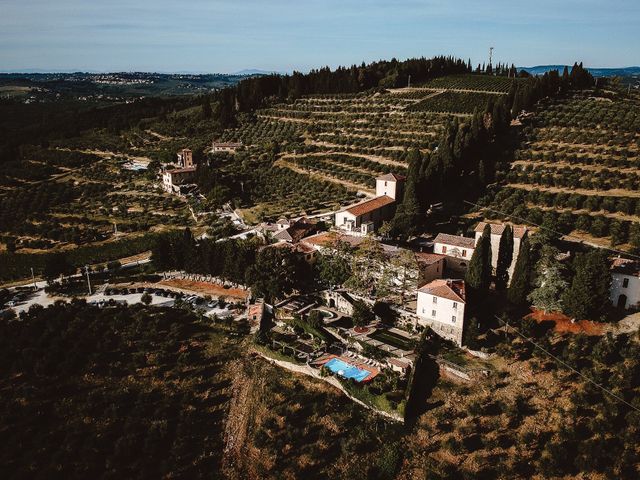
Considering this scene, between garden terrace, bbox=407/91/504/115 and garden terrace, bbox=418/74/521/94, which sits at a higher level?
garden terrace, bbox=418/74/521/94

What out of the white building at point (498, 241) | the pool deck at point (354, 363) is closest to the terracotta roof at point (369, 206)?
the white building at point (498, 241)

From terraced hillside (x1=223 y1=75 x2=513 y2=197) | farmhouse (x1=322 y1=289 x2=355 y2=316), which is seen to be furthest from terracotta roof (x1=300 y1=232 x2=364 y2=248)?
terraced hillside (x1=223 y1=75 x2=513 y2=197)

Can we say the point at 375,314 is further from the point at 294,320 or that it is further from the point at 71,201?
the point at 71,201

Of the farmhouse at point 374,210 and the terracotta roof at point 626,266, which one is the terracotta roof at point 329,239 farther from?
the terracotta roof at point 626,266

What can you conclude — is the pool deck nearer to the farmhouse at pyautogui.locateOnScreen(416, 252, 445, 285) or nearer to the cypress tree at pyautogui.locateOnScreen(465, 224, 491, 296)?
the farmhouse at pyautogui.locateOnScreen(416, 252, 445, 285)

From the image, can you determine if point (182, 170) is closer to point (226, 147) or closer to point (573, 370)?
point (226, 147)

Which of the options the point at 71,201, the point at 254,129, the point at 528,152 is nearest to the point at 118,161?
the point at 71,201
